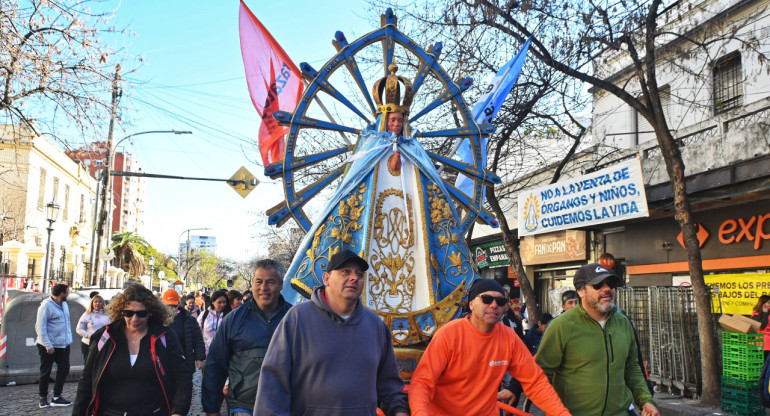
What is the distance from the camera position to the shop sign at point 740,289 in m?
11.7

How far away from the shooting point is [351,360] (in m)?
3.12

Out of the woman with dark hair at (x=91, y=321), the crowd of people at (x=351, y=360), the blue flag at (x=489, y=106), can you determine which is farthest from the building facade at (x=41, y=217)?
the crowd of people at (x=351, y=360)

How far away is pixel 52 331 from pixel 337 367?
8.13 metres

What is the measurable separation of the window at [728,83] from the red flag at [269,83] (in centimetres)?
947

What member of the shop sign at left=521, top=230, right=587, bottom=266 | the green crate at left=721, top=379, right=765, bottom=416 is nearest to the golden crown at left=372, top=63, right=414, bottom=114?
the green crate at left=721, top=379, right=765, bottom=416

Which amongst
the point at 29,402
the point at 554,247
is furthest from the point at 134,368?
the point at 554,247

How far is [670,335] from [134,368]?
9619 millimetres

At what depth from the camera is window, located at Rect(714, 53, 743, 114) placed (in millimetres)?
13125

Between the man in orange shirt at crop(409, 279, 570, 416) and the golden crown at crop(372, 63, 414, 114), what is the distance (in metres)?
2.47

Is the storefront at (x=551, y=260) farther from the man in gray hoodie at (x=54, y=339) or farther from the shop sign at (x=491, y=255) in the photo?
the man in gray hoodie at (x=54, y=339)

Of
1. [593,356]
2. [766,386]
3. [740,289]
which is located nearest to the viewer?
[593,356]

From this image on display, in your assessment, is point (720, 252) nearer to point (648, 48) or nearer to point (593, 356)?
point (648, 48)

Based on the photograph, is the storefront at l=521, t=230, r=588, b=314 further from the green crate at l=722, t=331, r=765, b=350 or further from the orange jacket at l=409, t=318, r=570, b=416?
the orange jacket at l=409, t=318, r=570, b=416

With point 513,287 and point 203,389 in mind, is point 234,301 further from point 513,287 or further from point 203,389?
point 513,287
